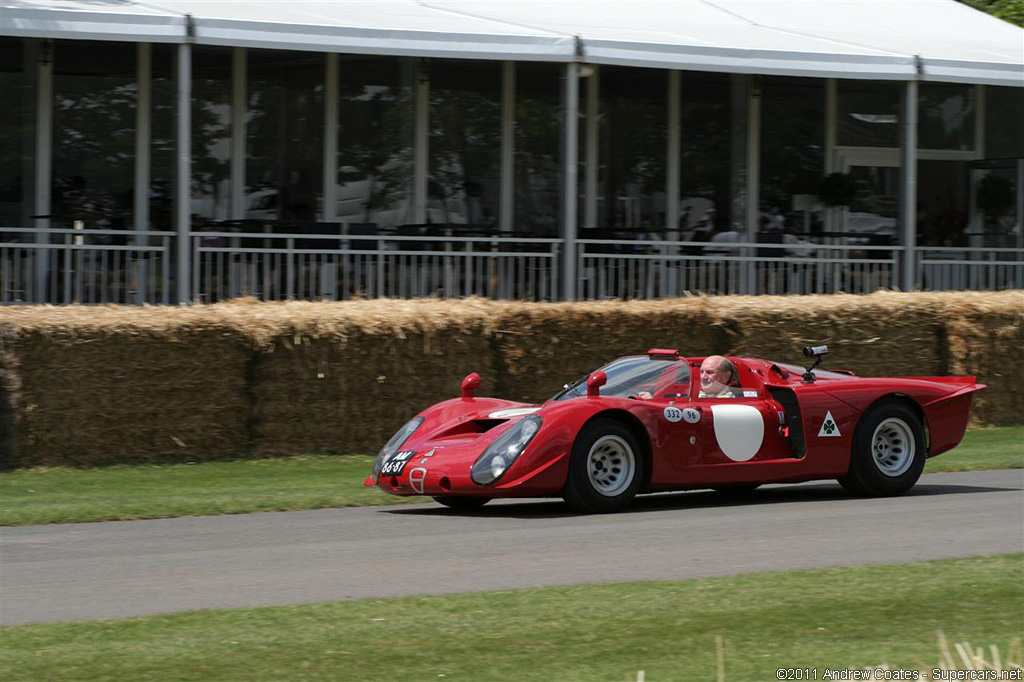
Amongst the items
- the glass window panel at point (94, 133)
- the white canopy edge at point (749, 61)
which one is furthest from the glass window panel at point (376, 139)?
the white canopy edge at point (749, 61)

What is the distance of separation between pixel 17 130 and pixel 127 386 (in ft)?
20.0

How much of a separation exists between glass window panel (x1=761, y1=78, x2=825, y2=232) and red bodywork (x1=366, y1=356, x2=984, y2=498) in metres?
11.3

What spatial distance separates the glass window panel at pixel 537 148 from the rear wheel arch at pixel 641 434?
35.3ft

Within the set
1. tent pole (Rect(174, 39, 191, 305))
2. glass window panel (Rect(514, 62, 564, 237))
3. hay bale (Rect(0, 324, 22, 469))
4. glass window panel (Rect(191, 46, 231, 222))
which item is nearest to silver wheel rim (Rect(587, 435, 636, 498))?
hay bale (Rect(0, 324, 22, 469))

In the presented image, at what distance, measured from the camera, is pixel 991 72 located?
20.2 metres

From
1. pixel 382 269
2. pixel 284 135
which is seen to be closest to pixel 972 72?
pixel 382 269

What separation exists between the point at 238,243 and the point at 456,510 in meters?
8.85

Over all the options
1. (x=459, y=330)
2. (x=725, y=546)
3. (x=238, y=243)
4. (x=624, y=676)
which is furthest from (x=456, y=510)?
(x=238, y=243)

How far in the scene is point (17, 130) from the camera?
18656mm

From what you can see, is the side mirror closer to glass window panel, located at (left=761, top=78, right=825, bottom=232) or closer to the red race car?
the red race car

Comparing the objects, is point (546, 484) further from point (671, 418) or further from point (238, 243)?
point (238, 243)

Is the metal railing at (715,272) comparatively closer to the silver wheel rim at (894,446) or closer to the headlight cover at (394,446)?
the silver wheel rim at (894,446)

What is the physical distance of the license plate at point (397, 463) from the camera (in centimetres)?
1070

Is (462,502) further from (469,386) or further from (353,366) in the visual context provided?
(353,366)
